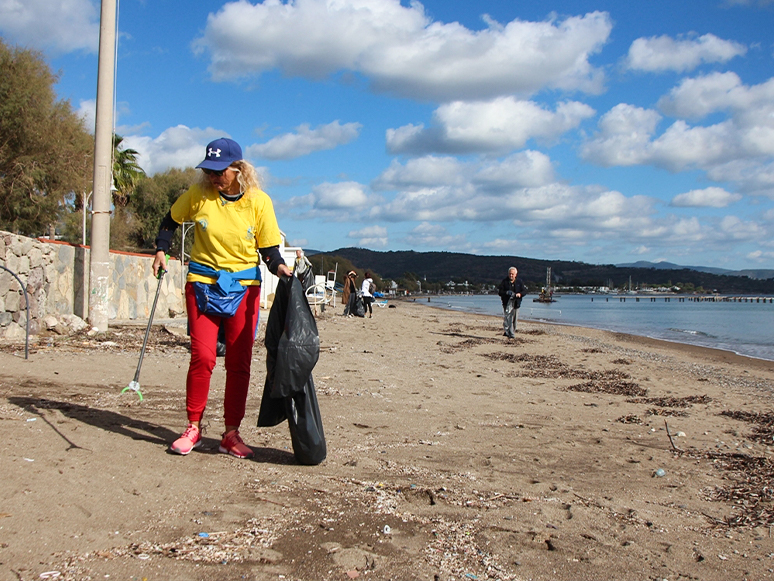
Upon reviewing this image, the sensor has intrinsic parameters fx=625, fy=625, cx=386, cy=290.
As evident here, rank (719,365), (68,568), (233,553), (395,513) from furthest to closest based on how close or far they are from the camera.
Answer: (719,365), (395,513), (233,553), (68,568)

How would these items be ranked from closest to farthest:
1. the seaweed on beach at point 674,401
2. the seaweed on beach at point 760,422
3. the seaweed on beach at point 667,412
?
the seaweed on beach at point 760,422, the seaweed on beach at point 667,412, the seaweed on beach at point 674,401

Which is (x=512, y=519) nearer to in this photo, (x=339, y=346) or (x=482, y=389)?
(x=482, y=389)

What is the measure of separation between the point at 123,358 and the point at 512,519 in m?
6.03

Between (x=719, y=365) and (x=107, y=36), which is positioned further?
(x=719, y=365)

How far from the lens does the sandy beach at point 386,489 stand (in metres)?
2.36

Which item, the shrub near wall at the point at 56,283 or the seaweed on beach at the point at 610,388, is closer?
the seaweed on beach at the point at 610,388

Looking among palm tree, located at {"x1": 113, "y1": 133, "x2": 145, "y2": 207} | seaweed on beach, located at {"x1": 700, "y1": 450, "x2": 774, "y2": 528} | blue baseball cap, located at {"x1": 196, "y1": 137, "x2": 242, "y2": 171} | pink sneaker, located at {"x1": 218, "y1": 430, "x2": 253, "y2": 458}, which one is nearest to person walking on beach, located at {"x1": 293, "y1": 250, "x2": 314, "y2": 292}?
blue baseball cap, located at {"x1": 196, "y1": 137, "x2": 242, "y2": 171}

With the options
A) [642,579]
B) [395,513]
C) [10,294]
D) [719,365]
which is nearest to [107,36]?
[10,294]

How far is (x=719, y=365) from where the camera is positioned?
13.4m

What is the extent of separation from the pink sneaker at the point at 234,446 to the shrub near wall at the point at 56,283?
6.35 m

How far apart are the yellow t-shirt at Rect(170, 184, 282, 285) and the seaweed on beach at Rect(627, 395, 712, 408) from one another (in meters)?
4.90

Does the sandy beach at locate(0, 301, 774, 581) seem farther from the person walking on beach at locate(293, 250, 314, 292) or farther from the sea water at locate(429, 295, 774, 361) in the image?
the sea water at locate(429, 295, 774, 361)

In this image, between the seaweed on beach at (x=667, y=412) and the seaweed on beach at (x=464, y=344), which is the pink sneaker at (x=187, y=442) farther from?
the seaweed on beach at (x=464, y=344)

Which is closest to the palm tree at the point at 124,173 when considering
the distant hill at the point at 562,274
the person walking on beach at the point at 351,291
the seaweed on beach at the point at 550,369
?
the person walking on beach at the point at 351,291
